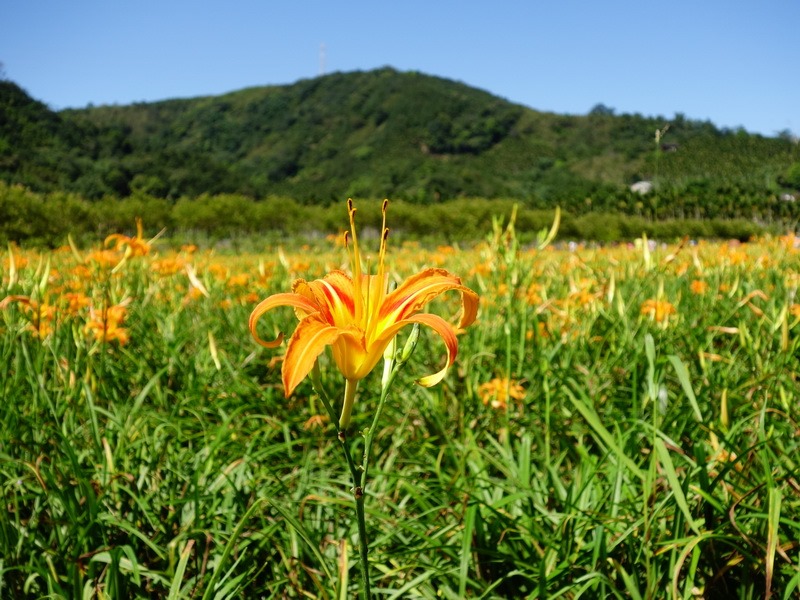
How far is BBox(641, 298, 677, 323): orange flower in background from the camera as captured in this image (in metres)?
1.74

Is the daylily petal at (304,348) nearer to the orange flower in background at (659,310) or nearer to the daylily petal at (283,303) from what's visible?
the daylily petal at (283,303)

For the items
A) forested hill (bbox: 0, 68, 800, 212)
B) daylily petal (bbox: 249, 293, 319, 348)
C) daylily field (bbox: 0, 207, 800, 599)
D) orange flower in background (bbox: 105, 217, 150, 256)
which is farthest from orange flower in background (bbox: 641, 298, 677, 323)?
forested hill (bbox: 0, 68, 800, 212)

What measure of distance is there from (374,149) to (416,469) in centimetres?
7061

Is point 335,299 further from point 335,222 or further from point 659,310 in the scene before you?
point 335,222

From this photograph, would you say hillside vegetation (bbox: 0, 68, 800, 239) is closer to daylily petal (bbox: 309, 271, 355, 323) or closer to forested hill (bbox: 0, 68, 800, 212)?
forested hill (bbox: 0, 68, 800, 212)

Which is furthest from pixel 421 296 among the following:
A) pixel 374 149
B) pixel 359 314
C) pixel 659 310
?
pixel 374 149

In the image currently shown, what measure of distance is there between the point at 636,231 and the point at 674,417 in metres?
22.5

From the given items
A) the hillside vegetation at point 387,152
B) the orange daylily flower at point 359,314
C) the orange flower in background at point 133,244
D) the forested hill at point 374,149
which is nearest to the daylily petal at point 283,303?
the orange daylily flower at point 359,314

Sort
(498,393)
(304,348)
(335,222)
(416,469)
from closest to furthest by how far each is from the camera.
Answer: (304,348) < (416,469) < (498,393) < (335,222)

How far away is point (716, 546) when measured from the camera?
1072 mm

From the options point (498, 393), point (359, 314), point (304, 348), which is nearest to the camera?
point (304, 348)

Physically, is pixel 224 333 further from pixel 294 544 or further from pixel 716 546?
pixel 716 546

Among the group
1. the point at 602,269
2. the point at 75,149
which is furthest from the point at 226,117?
the point at 602,269

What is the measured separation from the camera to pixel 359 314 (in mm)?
605
